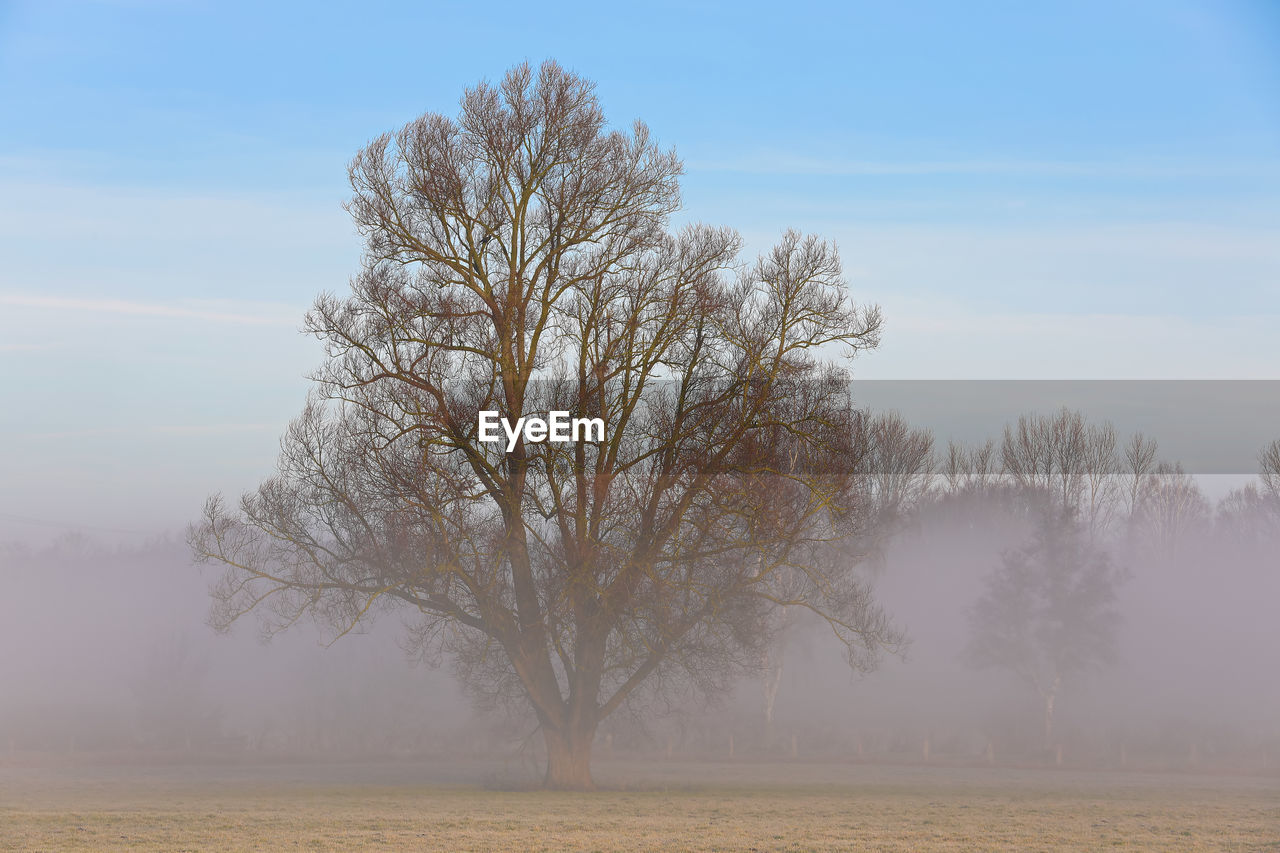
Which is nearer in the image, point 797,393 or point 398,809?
point 398,809

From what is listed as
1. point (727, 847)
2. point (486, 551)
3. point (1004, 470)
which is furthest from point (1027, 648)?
point (727, 847)

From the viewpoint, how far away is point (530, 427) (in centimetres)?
2531

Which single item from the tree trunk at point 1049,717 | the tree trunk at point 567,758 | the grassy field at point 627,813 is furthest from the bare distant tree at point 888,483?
the tree trunk at point 567,758

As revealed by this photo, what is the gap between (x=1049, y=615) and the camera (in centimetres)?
5000

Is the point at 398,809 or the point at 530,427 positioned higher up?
the point at 530,427

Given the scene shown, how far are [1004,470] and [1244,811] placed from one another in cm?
4334

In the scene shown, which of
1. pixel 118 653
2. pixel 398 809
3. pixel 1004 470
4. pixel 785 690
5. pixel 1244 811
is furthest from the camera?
pixel 118 653

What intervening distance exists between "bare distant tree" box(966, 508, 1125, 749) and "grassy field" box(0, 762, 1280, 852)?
15.2m

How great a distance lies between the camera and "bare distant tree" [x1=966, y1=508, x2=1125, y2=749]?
4947cm

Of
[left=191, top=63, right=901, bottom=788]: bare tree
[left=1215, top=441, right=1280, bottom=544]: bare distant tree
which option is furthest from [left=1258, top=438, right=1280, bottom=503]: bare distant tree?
[left=191, top=63, right=901, bottom=788]: bare tree

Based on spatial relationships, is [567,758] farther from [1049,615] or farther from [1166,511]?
[1166,511]

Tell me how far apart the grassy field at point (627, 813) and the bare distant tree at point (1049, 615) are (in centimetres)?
1520

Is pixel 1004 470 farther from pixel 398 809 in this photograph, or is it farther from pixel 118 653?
pixel 118 653

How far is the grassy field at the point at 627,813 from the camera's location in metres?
17.2
